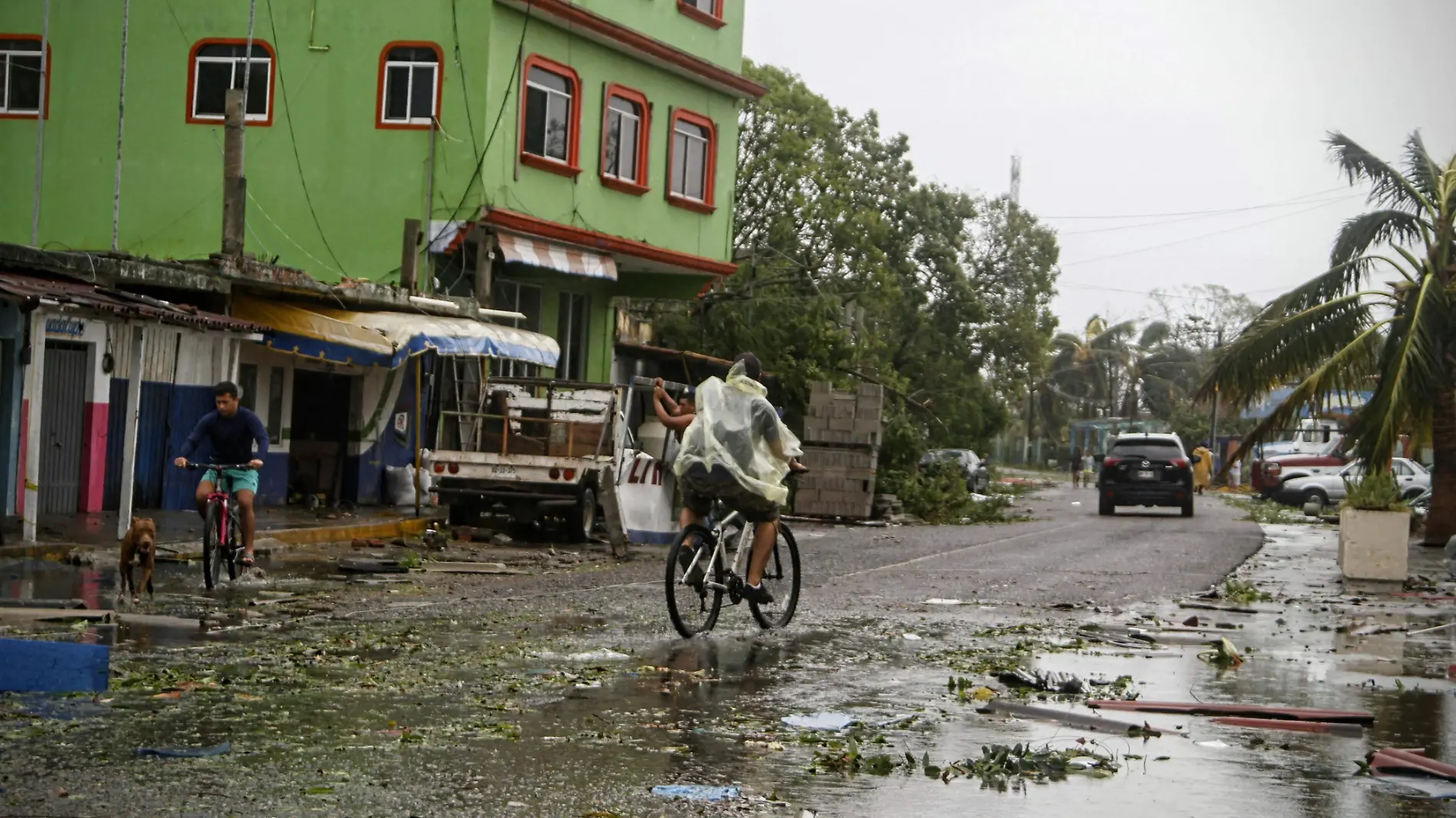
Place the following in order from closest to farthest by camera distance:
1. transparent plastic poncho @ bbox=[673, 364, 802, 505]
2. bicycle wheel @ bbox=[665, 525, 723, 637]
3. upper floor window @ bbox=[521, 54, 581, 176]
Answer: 1. bicycle wheel @ bbox=[665, 525, 723, 637]
2. transparent plastic poncho @ bbox=[673, 364, 802, 505]
3. upper floor window @ bbox=[521, 54, 581, 176]

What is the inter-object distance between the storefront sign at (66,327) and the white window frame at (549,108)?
381 inches

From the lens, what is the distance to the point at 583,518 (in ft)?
72.7

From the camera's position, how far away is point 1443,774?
6.96 metres

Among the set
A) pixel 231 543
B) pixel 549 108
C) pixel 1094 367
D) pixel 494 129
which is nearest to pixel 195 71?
pixel 494 129

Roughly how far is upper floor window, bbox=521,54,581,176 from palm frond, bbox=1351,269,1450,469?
13829mm

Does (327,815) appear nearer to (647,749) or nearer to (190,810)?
(190,810)

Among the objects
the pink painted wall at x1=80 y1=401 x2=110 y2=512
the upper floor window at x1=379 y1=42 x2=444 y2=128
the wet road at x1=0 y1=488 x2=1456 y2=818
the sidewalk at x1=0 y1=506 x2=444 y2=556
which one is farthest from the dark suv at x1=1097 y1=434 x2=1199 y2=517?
the pink painted wall at x1=80 y1=401 x2=110 y2=512

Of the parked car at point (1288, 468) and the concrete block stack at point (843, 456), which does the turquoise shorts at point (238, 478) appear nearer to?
the concrete block stack at point (843, 456)

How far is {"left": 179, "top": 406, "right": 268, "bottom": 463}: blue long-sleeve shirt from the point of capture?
14133 mm

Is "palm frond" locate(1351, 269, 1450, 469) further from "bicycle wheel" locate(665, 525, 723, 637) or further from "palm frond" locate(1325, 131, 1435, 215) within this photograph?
"bicycle wheel" locate(665, 525, 723, 637)

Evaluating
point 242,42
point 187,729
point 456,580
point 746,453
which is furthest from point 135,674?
point 242,42

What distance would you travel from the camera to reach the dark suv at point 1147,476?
1471 inches

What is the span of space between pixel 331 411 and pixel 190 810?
21.7m

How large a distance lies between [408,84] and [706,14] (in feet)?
23.9
